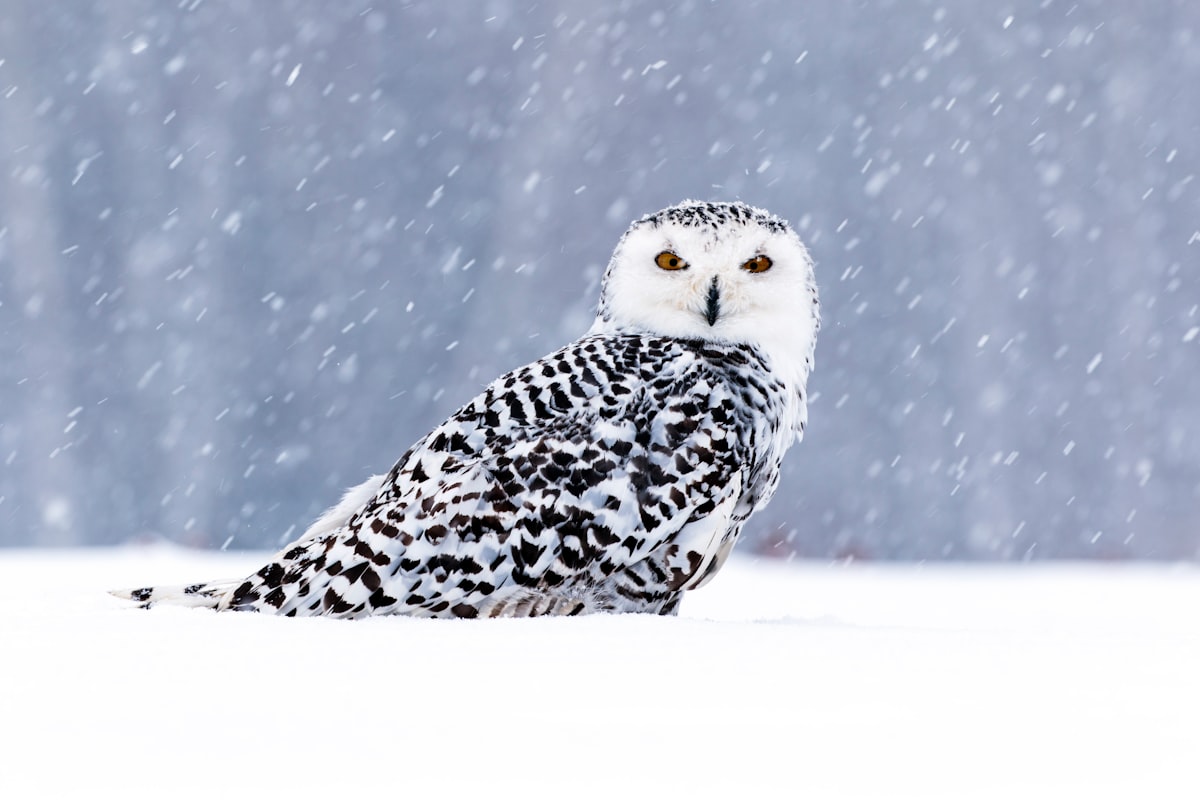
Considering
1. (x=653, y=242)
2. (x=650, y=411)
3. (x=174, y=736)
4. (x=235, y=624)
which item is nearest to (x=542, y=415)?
(x=650, y=411)

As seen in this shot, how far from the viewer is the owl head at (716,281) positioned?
8.17ft

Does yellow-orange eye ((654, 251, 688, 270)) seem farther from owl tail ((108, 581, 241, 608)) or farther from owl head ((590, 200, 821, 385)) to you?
owl tail ((108, 581, 241, 608))

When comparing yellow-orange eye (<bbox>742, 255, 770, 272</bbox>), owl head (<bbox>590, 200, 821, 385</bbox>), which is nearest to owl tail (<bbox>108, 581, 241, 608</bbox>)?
owl head (<bbox>590, 200, 821, 385</bbox>)

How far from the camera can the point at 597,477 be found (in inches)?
83.7

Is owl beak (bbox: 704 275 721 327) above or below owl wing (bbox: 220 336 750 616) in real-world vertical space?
above

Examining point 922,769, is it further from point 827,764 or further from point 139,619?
point 139,619

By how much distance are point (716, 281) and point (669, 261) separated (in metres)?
0.12

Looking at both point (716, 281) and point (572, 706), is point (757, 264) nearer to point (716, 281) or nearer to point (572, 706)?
point (716, 281)

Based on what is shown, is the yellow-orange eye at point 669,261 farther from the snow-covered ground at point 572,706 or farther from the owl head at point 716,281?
the snow-covered ground at point 572,706

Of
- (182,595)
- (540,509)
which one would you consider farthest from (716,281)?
(182,595)

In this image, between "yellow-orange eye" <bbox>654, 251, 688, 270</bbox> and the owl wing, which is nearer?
the owl wing

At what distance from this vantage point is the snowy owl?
2.06 meters

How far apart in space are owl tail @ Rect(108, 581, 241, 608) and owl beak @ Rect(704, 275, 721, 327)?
1.18m

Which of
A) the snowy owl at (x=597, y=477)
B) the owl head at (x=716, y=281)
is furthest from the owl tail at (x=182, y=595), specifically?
the owl head at (x=716, y=281)
